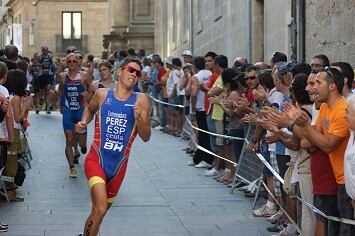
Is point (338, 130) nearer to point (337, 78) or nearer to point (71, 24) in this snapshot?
point (337, 78)

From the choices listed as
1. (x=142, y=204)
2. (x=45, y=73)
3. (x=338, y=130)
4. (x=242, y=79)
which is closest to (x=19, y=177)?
(x=142, y=204)

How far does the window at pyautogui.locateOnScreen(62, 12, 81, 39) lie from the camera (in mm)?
70250

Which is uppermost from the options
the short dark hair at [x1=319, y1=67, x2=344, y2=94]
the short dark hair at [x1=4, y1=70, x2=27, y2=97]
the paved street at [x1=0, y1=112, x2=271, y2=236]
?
the short dark hair at [x1=319, y1=67, x2=344, y2=94]

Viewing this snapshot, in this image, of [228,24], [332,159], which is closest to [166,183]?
[332,159]

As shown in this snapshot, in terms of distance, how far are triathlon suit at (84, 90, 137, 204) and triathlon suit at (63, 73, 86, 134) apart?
6832 mm

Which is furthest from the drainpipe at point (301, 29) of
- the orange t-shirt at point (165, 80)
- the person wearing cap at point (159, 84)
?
the person wearing cap at point (159, 84)

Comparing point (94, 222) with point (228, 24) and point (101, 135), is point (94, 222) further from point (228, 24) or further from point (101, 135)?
point (228, 24)

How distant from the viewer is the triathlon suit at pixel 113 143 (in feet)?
34.3

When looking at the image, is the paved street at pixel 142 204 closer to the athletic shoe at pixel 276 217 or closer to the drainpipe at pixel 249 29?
the athletic shoe at pixel 276 217

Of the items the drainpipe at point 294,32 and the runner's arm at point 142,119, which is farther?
the drainpipe at point 294,32

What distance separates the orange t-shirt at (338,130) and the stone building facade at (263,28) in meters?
4.68

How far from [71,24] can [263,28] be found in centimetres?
5033

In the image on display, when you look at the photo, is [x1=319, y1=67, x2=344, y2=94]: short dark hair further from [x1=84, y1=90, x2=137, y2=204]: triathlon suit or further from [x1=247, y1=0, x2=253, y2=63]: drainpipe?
[x1=247, y1=0, x2=253, y2=63]: drainpipe

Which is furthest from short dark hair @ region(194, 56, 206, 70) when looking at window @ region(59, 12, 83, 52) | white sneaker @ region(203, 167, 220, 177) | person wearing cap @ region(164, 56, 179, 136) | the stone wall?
window @ region(59, 12, 83, 52)
